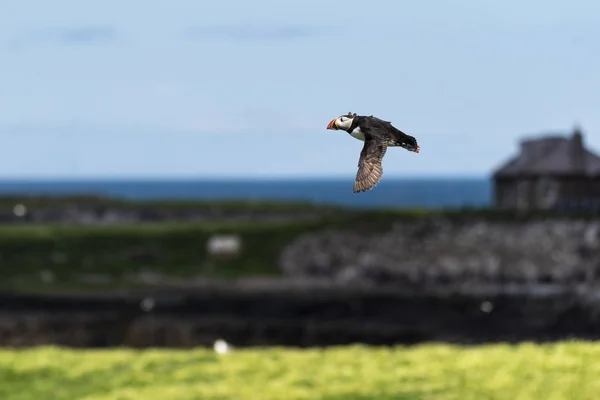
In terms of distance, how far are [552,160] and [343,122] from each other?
9390 cm

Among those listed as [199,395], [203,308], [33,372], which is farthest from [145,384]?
[203,308]

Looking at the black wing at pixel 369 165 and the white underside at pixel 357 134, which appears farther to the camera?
the white underside at pixel 357 134

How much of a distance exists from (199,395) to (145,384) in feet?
9.26

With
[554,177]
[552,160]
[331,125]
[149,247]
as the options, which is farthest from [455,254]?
[331,125]

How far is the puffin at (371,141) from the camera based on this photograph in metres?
5.39

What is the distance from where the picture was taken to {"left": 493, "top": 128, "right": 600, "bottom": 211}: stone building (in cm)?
9500

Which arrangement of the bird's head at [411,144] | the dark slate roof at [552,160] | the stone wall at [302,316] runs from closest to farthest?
the bird's head at [411,144], the stone wall at [302,316], the dark slate roof at [552,160]

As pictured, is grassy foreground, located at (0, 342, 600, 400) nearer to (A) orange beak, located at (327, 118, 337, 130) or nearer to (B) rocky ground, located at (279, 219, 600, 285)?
(A) orange beak, located at (327, 118, 337, 130)

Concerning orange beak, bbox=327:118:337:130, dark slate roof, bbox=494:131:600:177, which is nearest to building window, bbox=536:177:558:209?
dark slate roof, bbox=494:131:600:177

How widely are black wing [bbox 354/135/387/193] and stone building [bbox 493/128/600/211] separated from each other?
295ft

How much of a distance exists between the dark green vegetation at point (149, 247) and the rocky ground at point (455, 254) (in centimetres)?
196

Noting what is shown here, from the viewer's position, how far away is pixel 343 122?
5613 mm

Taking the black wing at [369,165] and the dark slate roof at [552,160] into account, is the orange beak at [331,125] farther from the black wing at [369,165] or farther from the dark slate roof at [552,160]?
the dark slate roof at [552,160]

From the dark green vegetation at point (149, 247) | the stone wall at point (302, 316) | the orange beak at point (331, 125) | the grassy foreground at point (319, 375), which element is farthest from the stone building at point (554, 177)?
the orange beak at point (331, 125)
